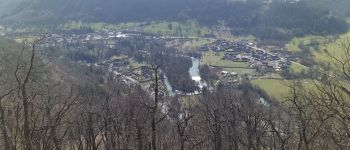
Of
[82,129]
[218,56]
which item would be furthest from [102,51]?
[82,129]

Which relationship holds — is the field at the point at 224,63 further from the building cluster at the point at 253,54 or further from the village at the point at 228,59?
the building cluster at the point at 253,54

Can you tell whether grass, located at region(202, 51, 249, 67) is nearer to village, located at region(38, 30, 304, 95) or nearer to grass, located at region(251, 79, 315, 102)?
village, located at region(38, 30, 304, 95)

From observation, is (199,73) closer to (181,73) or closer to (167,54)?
(181,73)

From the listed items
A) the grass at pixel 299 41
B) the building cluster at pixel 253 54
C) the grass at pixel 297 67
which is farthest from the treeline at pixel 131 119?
the grass at pixel 299 41

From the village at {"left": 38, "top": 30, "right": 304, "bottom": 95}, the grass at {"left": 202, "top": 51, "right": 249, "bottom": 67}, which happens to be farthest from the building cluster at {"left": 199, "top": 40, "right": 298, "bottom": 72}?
the grass at {"left": 202, "top": 51, "right": 249, "bottom": 67}

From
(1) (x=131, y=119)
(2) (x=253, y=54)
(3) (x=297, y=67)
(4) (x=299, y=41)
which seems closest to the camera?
(1) (x=131, y=119)

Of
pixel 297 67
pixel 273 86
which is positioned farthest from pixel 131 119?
pixel 297 67

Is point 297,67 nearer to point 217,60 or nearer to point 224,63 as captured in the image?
point 224,63

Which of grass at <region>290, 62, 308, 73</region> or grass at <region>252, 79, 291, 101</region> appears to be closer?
grass at <region>252, 79, 291, 101</region>
